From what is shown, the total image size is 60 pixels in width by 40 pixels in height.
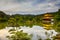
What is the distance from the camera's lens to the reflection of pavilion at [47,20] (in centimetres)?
209

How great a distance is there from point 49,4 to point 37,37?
45 cm

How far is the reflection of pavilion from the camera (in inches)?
82.4

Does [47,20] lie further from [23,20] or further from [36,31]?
[23,20]

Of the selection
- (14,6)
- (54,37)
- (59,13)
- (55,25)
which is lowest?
(54,37)

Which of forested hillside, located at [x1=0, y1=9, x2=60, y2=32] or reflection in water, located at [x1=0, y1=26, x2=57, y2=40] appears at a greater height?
forested hillside, located at [x1=0, y1=9, x2=60, y2=32]

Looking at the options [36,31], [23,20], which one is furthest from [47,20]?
[23,20]

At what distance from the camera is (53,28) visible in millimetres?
2088

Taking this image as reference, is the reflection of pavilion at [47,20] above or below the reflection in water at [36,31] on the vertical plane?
above

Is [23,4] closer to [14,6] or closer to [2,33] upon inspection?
[14,6]

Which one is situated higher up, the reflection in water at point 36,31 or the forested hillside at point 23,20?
the forested hillside at point 23,20

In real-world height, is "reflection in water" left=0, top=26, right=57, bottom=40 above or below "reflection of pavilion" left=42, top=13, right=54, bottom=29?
below

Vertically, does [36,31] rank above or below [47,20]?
below

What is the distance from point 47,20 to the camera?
211cm

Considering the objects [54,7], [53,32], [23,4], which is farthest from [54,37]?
[23,4]
